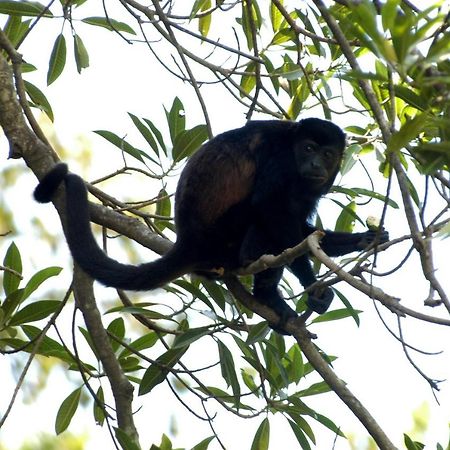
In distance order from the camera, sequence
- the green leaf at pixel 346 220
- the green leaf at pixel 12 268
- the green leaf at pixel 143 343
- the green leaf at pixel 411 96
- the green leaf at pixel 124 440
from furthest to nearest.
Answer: the green leaf at pixel 346 220 < the green leaf at pixel 143 343 < the green leaf at pixel 12 268 < the green leaf at pixel 124 440 < the green leaf at pixel 411 96

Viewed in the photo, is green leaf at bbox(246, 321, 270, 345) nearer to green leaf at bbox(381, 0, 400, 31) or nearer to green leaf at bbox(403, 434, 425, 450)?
green leaf at bbox(403, 434, 425, 450)

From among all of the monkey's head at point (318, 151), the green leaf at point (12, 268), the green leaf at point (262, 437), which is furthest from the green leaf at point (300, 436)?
the green leaf at point (12, 268)

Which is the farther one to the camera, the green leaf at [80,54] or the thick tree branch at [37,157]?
the green leaf at [80,54]

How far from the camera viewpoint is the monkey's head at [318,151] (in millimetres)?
4113

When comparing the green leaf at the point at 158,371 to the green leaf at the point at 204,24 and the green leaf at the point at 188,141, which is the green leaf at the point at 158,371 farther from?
the green leaf at the point at 204,24

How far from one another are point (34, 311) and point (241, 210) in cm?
100

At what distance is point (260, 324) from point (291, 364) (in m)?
0.59

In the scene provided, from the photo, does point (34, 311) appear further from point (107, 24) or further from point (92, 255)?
point (107, 24)

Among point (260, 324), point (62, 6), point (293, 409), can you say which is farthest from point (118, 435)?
point (62, 6)

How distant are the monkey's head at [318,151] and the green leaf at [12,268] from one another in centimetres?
134

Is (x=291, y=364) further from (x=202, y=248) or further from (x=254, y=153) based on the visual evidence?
(x=254, y=153)

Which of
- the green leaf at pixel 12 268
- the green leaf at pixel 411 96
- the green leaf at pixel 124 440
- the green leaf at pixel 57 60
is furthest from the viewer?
the green leaf at pixel 57 60

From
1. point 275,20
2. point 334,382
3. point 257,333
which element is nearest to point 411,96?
point 334,382

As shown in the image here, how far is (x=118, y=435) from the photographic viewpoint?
302 cm
